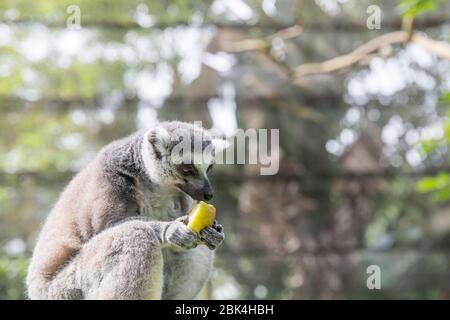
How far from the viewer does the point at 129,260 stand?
3.64 meters

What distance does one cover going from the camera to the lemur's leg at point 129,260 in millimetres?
3623

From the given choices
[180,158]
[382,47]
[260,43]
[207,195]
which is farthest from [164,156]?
[260,43]

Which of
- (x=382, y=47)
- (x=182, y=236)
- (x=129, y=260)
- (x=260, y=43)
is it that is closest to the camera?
(x=182, y=236)

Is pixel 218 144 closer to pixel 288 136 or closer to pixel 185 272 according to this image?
pixel 185 272

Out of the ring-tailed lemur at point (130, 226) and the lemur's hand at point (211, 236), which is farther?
the ring-tailed lemur at point (130, 226)

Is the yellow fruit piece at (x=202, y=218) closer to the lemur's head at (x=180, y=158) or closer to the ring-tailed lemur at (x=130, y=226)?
the ring-tailed lemur at (x=130, y=226)

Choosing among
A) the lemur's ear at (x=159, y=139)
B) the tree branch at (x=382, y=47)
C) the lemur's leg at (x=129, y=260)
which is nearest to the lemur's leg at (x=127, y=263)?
the lemur's leg at (x=129, y=260)

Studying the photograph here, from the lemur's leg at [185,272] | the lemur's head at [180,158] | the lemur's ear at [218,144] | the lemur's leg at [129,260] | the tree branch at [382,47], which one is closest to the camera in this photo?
the lemur's leg at [129,260]

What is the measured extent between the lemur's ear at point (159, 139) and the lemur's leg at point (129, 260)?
0.42 m

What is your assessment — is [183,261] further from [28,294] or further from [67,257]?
[28,294]

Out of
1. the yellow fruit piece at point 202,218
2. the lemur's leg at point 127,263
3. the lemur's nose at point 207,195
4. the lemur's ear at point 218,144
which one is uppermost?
the lemur's ear at point 218,144

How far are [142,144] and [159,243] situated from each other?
0.64 metres

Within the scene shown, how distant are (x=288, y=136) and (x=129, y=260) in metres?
8.66

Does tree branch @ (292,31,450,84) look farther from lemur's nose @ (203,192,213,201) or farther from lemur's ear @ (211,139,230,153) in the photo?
lemur's nose @ (203,192,213,201)
